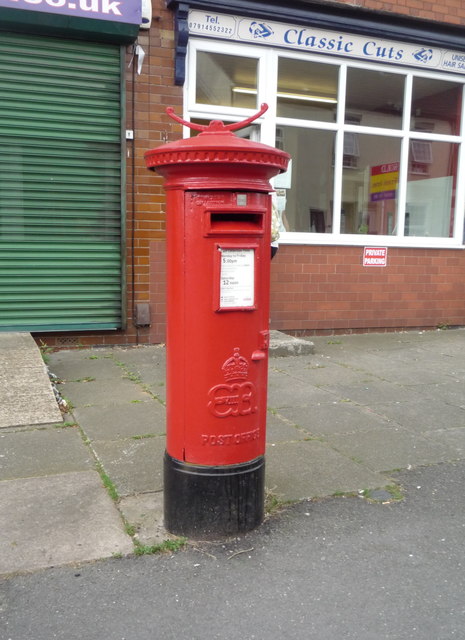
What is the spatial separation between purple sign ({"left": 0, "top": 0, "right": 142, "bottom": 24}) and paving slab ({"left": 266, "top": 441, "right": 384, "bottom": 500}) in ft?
17.2

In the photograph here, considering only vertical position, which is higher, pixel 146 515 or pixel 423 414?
pixel 423 414

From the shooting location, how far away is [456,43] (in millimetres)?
8953

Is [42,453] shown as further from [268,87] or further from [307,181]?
[307,181]

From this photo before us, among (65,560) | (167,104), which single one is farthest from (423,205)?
(65,560)

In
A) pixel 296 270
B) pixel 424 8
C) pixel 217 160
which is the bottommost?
pixel 296 270

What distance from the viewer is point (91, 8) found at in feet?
22.5

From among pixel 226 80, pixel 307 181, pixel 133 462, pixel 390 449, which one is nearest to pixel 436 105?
pixel 307 181

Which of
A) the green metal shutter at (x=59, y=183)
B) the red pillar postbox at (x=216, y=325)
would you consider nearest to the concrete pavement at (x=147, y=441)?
the red pillar postbox at (x=216, y=325)

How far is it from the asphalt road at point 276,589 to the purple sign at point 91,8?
5934 mm

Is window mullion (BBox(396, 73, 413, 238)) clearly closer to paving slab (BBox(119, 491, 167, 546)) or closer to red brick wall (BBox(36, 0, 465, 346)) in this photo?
red brick wall (BBox(36, 0, 465, 346))

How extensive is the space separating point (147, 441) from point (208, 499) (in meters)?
1.44

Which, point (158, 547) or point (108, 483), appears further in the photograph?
point (108, 483)

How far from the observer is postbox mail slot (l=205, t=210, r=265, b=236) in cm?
298

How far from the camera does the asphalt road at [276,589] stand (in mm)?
2498
